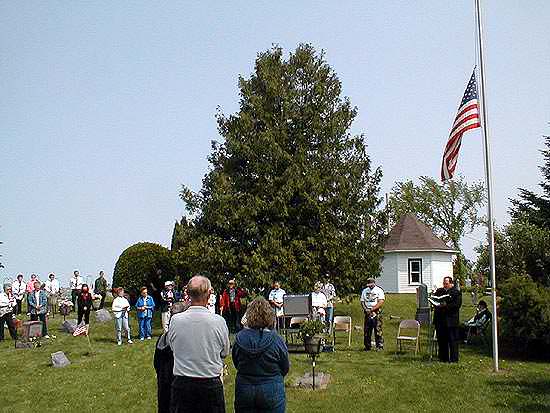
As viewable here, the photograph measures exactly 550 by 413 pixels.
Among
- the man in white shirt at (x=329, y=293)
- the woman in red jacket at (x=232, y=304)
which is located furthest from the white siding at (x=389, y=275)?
the woman in red jacket at (x=232, y=304)

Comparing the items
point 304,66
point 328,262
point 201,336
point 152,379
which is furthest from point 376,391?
point 304,66

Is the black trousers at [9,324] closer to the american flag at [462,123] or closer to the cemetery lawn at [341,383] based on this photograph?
the cemetery lawn at [341,383]

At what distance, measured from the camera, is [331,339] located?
21.0 metres

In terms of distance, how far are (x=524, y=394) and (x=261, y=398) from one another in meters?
8.78

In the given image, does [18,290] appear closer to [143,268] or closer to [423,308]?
[143,268]

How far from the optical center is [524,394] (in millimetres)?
13617

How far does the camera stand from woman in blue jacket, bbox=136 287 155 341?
2175 centimetres

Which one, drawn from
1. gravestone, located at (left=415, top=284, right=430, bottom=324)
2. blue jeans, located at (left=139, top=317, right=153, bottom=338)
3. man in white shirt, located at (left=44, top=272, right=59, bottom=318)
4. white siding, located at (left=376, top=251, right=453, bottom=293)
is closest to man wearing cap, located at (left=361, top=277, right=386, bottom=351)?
gravestone, located at (left=415, top=284, right=430, bottom=324)

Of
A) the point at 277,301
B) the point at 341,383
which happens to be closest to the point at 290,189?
the point at 277,301

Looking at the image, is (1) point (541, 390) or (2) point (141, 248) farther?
(2) point (141, 248)

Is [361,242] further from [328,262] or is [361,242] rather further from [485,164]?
[485,164]

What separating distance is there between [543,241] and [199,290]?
22.1 m

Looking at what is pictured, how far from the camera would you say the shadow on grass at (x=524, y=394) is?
41.8 feet

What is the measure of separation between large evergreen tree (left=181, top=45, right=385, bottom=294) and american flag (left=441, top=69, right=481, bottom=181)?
1025cm
